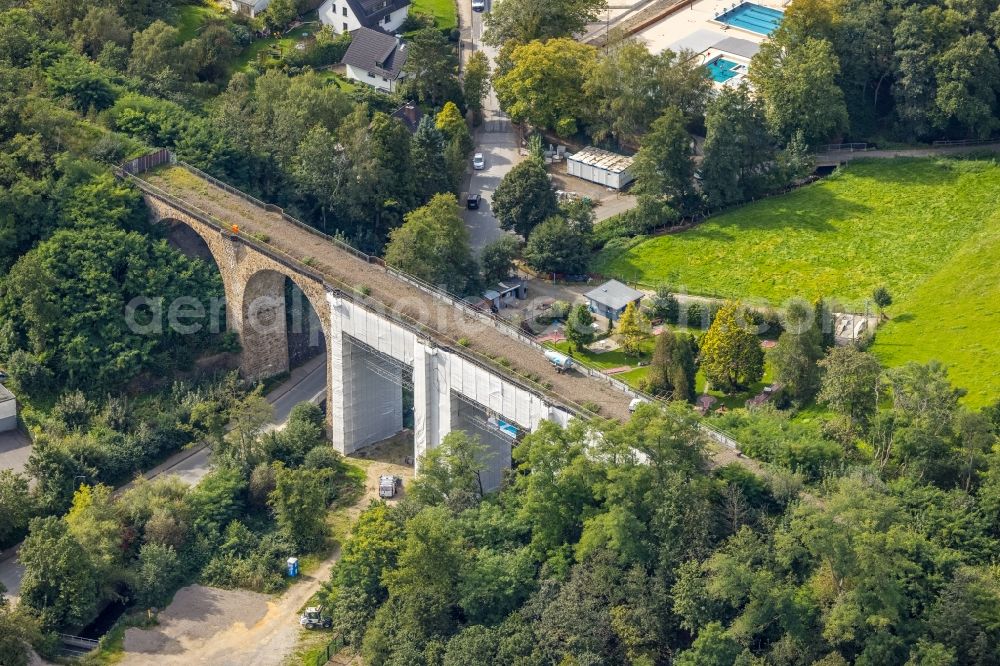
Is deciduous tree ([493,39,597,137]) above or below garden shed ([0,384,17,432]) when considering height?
above

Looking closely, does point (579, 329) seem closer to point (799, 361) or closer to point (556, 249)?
point (556, 249)

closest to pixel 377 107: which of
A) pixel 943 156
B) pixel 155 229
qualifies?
pixel 155 229

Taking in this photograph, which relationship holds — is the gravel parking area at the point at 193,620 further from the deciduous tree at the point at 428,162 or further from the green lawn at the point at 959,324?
the green lawn at the point at 959,324

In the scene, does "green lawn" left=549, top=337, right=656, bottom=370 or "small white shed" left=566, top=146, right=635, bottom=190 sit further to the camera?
"small white shed" left=566, top=146, right=635, bottom=190

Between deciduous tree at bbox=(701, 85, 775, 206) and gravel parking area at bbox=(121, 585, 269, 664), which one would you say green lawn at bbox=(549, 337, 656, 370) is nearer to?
deciduous tree at bbox=(701, 85, 775, 206)

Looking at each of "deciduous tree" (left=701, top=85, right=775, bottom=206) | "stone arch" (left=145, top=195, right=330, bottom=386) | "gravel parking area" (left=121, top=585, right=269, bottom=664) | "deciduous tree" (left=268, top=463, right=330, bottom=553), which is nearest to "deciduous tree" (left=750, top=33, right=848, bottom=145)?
"deciduous tree" (left=701, top=85, right=775, bottom=206)
